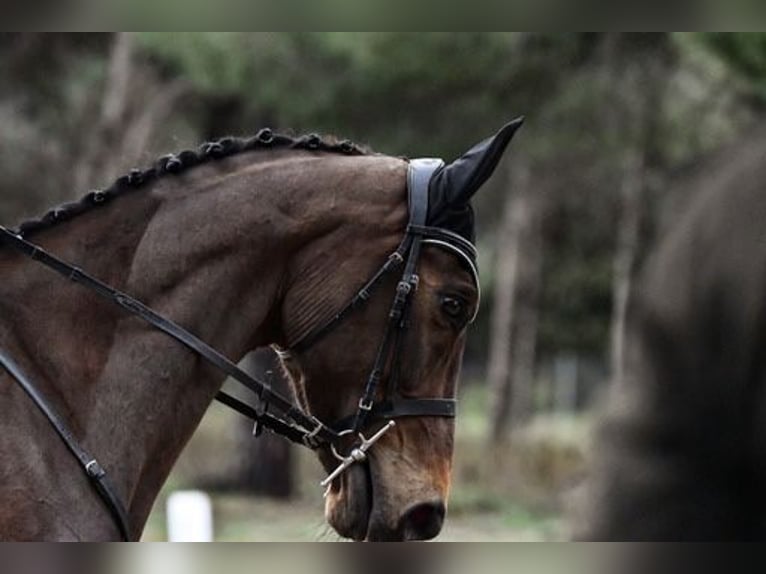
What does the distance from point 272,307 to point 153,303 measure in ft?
1.12

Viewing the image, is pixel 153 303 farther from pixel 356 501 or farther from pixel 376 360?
pixel 356 501

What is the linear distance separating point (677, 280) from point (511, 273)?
1056 inches

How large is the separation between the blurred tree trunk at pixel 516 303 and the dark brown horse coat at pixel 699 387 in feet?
65.6

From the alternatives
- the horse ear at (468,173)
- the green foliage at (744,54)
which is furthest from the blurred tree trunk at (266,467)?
the horse ear at (468,173)

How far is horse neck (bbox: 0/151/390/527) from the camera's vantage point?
3004mm

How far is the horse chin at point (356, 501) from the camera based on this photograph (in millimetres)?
3305

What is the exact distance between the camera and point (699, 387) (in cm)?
76

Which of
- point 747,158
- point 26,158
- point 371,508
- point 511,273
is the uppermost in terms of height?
point 511,273

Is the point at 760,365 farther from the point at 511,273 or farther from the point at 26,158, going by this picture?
the point at 511,273

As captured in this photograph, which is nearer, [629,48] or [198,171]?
[198,171]

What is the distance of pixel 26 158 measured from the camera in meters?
16.2

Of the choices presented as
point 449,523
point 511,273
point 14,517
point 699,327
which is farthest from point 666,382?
point 511,273

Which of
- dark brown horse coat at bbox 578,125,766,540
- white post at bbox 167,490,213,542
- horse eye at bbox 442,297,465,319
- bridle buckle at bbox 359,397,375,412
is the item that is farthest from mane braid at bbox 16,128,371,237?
white post at bbox 167,490,213,542

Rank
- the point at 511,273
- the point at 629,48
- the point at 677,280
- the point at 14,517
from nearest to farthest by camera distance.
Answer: the point at 677,280
the point at 14,517
the point at 629,48
the point at 511,273
